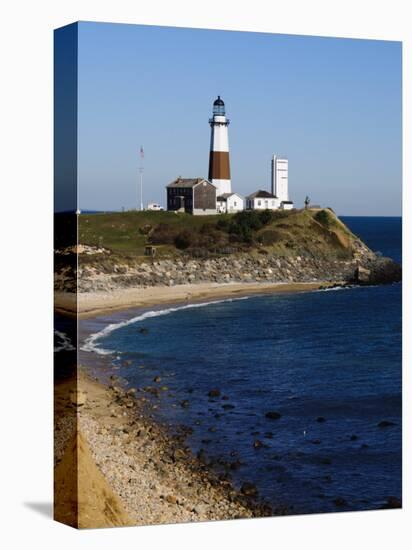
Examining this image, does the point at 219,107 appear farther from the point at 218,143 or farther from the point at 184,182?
the point at 184,182

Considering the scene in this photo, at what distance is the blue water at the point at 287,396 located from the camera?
19.5m

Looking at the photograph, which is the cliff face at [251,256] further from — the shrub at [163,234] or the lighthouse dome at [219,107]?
the lighthouse dome at [219,107]

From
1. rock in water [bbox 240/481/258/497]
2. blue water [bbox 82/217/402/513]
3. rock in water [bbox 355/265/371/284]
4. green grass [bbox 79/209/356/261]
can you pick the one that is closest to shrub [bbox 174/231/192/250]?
green grass [bbox 79/209/356/261]

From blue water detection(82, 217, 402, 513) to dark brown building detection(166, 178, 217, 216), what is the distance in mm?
1618

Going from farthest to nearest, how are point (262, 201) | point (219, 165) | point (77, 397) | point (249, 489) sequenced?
point (262, 201), point (219, 165), point (249, 489), point (77, 397)

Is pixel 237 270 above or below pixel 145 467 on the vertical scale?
above

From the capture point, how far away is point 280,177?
20547 millimetres

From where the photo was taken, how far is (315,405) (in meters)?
20.0

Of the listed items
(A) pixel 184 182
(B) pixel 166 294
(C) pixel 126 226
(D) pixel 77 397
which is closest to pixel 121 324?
(B) pixel 166 294

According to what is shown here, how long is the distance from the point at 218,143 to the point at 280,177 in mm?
1436

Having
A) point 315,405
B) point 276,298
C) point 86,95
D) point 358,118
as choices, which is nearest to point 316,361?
point 315,405

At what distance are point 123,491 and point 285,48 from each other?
6828 millimetres

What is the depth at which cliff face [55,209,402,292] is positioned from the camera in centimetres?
2055

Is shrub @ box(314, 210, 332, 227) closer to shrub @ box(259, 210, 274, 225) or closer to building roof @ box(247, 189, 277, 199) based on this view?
shrub @ box(259, 210, 274, 225)
